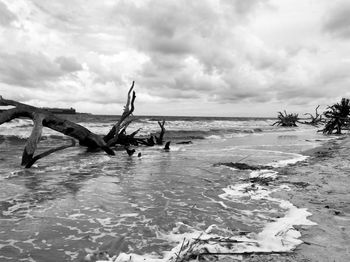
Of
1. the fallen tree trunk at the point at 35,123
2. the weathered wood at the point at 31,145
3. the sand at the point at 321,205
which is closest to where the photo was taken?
the sand at the point at 321,205

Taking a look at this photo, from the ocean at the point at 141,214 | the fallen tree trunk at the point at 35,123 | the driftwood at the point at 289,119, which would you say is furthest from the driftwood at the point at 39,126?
the driftwood at the point at 289,119

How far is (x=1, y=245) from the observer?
435cm

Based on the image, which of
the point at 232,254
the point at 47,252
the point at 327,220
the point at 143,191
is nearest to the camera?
the point at 232,254

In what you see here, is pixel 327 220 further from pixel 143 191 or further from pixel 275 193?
pixel 143 191

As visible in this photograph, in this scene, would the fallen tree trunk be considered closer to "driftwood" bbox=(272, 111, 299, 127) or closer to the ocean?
the ocean

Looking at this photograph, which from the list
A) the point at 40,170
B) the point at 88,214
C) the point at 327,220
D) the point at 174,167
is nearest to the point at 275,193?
the point at 327,220

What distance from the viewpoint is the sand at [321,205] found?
385 cm

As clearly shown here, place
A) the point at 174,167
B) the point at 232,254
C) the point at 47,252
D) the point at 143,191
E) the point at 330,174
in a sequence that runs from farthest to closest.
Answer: the point at 174,167, the point at 330,174, the point at 143,191, the point at 47,252, the point at 232,254

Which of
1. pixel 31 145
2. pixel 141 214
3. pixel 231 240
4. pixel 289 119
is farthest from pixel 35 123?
pixel 289 119

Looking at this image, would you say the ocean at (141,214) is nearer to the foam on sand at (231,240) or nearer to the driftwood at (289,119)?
the foam on sand at (231,240)

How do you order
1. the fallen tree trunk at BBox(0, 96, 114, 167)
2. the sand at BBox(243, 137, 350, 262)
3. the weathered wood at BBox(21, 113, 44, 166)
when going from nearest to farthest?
1. the sand at BBox(243, 137, 350, 262)
2. the weathered wood at BBox(21, 113, 44, 166)
3. the fallen tree trunk at BBox(0, 96, 114, 167)

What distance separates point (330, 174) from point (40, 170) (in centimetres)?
918

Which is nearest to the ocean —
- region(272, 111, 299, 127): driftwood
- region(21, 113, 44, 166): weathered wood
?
region(21, 113, 44, 166): weathered wood

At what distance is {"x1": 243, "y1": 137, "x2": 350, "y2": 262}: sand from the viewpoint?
12.6 feet
